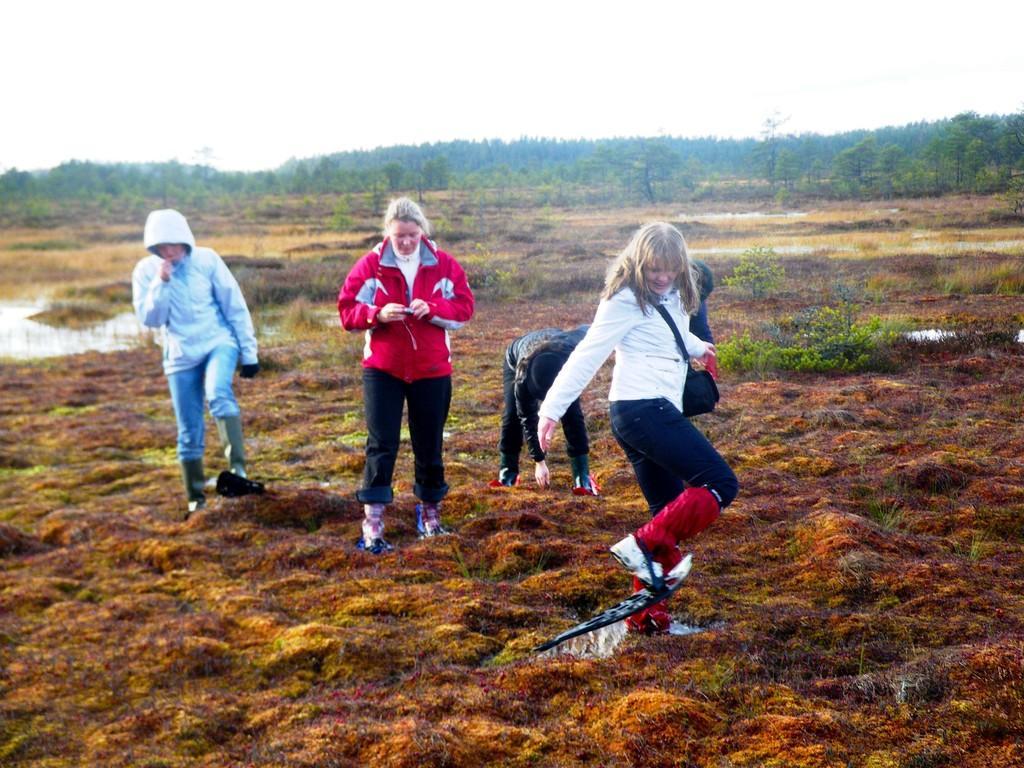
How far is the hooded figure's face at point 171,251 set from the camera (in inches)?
246

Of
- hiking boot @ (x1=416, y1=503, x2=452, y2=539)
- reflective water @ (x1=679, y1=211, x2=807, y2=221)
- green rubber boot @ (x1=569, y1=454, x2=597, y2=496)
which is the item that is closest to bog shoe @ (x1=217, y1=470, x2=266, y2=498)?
hiking boot @ (x1=416, y1=503, x2=452, y2=539)

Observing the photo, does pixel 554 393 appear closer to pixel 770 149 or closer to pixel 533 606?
pixel 533 606

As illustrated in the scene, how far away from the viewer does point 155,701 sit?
3854 mm

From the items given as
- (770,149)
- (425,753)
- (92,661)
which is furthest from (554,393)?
(770,149)

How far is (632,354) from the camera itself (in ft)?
13.1

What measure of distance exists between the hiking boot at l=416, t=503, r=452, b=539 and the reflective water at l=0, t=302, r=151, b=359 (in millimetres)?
13822

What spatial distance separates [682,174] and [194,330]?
61.2 metres

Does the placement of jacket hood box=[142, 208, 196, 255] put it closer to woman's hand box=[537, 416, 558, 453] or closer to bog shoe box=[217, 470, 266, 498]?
bog shoe box=[217, 470, 266, 498]

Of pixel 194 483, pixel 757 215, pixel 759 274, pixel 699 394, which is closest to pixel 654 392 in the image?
pixel 699 394

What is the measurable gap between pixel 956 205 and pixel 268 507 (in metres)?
14.2

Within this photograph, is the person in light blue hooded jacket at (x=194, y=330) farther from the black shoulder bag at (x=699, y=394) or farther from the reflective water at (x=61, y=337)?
the reflective water at (x=61, y=337)

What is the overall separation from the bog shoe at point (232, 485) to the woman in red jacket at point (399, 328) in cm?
129

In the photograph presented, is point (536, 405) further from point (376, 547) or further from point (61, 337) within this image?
point (61, 337)

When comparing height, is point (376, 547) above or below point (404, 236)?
below
